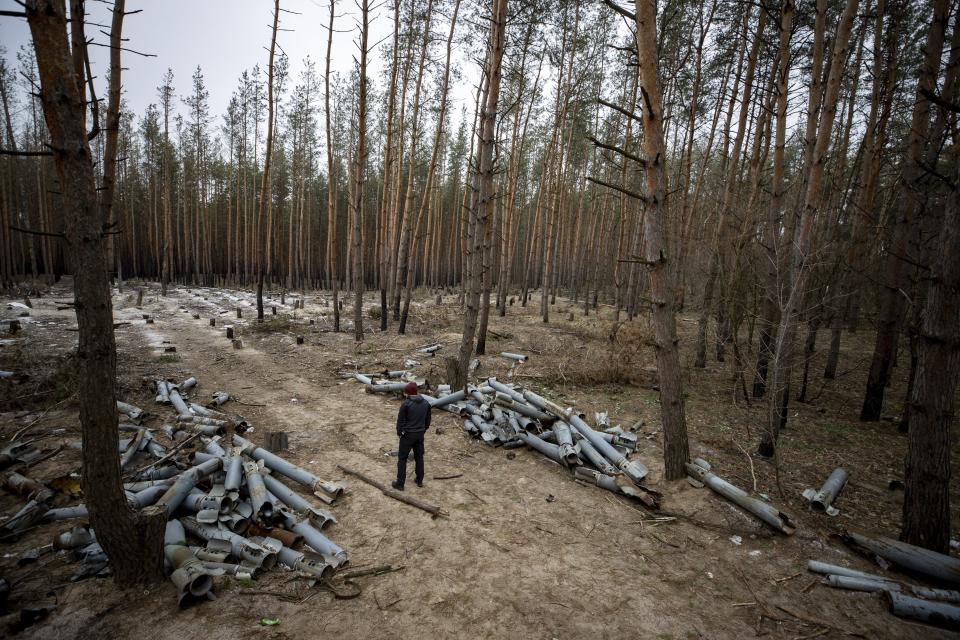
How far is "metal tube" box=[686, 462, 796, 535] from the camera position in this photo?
4648 mm

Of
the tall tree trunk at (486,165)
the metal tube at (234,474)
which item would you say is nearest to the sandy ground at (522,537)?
the metal tube at (234,474)

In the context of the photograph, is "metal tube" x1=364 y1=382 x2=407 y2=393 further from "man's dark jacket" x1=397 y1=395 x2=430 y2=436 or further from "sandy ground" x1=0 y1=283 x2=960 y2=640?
"man's dark jacket" x1=397 y1=395 x2=430 y2=436

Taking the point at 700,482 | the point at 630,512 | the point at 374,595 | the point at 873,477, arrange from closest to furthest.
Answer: the point at 374,595 → the point at 630,512 → the point at 700,482 → the point at 873,477

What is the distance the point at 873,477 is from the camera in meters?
6.33

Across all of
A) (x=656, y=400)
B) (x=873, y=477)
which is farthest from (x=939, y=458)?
(x=656, y=400)

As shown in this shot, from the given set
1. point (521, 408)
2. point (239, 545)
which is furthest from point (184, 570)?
point (521, 408)

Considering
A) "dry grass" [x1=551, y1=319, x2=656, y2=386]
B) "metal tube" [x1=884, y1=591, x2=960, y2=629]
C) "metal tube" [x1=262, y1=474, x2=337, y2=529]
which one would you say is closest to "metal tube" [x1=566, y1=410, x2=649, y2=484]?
"metal tube" [x1=884, y1=591, x2=960, y2=629]

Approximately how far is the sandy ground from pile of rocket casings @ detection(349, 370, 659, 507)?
0.77ft

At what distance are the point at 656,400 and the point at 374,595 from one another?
7513 millimetres

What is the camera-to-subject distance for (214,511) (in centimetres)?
413

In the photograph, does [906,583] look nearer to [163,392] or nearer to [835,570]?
[835,570]

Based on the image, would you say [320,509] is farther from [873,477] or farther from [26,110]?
[26,110]

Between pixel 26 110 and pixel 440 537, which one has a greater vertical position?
pixel 26 110

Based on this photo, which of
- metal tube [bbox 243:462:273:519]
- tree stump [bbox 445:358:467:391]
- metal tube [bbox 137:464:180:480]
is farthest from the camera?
tree stump [bbox 445:358:467:391]
